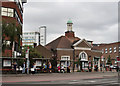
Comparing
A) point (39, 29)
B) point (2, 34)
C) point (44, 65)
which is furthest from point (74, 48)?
point (39, 29)

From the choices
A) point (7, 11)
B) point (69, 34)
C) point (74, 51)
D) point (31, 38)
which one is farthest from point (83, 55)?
point (31, 38)

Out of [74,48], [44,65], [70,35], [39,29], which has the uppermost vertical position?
[39,29]

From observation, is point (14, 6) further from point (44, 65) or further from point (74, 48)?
point (74, 48)

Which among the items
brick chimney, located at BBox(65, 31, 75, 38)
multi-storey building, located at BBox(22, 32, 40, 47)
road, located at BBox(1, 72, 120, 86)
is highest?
multi-storey building, located at BBox(22, 32, 40, 47)

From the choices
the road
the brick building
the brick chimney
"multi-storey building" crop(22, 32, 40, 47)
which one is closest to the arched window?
the brick building

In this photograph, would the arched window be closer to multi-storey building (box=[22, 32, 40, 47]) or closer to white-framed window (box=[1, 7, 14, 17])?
white-framed window (box=[1, 7, 14, 17])

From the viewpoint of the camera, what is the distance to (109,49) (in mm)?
86812

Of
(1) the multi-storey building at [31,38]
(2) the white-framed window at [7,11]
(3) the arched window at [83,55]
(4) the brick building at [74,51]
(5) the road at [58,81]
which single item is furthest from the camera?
(1) the multi-storey building at [31,38]

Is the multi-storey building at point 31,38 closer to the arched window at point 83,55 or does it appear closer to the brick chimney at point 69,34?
the brick chimney at point 69,34

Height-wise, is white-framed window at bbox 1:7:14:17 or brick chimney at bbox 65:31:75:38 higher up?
white-framed window at bbox 1:7:14:17

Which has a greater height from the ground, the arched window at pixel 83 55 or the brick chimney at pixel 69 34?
the brick chimney at pixel 69 34

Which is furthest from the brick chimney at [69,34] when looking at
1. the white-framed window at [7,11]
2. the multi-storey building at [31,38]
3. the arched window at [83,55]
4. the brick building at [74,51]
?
the multi-storey building at [31,38]

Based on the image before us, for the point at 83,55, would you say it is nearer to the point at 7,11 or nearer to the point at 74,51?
the point at 74,51

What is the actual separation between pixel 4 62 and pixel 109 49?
211 ft
